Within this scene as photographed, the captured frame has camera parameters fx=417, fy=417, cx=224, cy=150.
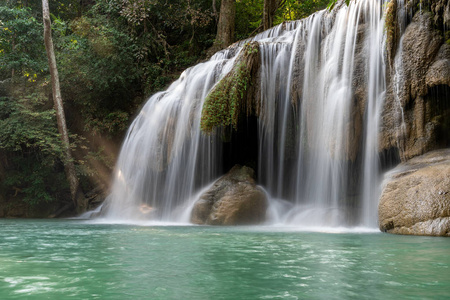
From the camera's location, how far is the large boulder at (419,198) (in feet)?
20.1

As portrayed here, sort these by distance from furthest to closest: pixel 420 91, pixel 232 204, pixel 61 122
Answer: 1. pixel 61 122
2. pixel 232 204
3. pixel 420 91

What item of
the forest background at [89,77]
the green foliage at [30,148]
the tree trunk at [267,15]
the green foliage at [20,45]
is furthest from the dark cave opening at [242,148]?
the green foliage at [20,45]

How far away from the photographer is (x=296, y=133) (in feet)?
35.0

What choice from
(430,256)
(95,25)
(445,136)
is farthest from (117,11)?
(430,256)

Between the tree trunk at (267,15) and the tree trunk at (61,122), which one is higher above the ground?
the tree trunk at (267,15)

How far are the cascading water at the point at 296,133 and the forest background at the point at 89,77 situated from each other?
144 inches

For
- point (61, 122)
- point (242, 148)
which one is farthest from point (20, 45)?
point (242, 148)

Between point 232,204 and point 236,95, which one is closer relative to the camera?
point 232,204

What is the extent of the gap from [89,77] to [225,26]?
19.6ft

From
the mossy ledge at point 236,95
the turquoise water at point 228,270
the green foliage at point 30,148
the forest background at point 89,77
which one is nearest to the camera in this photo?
the turquoise water at point 228,270

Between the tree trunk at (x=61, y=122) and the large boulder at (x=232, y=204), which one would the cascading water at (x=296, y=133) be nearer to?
the large boulder at (x=232, y=204)

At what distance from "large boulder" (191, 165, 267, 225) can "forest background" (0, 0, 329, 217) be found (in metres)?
7.20

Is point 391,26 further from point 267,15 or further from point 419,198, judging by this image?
point 267,15

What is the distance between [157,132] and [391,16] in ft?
23.2
